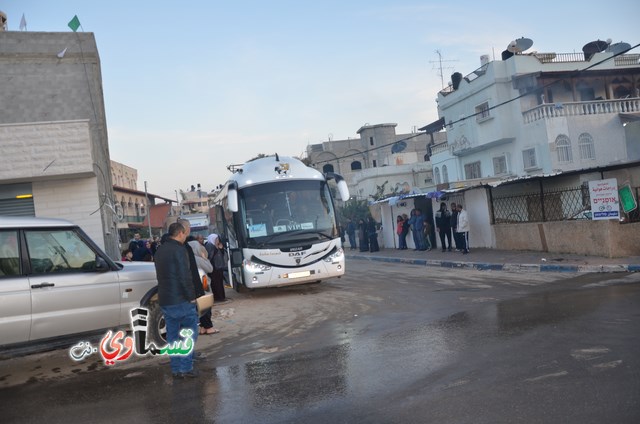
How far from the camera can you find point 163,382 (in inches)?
264

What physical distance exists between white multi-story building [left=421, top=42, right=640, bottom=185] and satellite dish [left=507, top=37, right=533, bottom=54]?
80 centimetres

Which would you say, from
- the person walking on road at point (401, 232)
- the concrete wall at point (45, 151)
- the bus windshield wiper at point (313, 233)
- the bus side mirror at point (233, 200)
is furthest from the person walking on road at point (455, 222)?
the concrete wall at point (45, 151)

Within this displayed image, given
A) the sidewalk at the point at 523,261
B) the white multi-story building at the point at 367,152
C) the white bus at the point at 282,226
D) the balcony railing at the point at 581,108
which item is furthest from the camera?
the white multi-story building at the point at 367,152

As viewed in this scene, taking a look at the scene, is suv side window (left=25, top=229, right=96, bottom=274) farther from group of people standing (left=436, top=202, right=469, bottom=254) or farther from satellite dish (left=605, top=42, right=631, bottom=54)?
satellite dish (left=605, top=42, right=631, bottom=54)

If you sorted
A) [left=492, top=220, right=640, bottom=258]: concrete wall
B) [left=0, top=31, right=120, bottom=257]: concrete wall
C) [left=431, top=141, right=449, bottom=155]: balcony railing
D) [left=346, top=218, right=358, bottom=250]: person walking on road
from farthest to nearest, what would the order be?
[left=431, top=141, right=449, bottom=155]: balcony railing
[left=346, top=218, right=358, bottom=250]: person walking on road
[left=0, top=31, right=120, bottom=257]: concrete wall
[left=492, top=220, right=640, bottom=258]: concrete wall

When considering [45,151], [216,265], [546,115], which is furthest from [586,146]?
[45,151]

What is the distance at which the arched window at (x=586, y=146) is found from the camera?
3035cm

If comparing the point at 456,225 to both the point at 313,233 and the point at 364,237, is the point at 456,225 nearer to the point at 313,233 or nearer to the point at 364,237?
the point at 313,233

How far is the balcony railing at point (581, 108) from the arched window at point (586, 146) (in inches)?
48.9

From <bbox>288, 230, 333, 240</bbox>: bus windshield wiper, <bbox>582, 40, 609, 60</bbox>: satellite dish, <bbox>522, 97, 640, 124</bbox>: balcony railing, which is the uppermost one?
<bbox>582, 40, 609, 60</bbox>: satellite dish

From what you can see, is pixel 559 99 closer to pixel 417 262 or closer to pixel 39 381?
pixel 417 262

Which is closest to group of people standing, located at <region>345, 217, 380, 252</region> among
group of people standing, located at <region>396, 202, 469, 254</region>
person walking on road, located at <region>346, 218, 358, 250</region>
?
group of people standing, located at <region>396, 202, 469, 254</region>

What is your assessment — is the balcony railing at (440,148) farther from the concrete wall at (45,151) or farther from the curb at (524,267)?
the concrete wall at (45,151)

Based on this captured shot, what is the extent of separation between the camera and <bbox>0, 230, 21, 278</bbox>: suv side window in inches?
285
